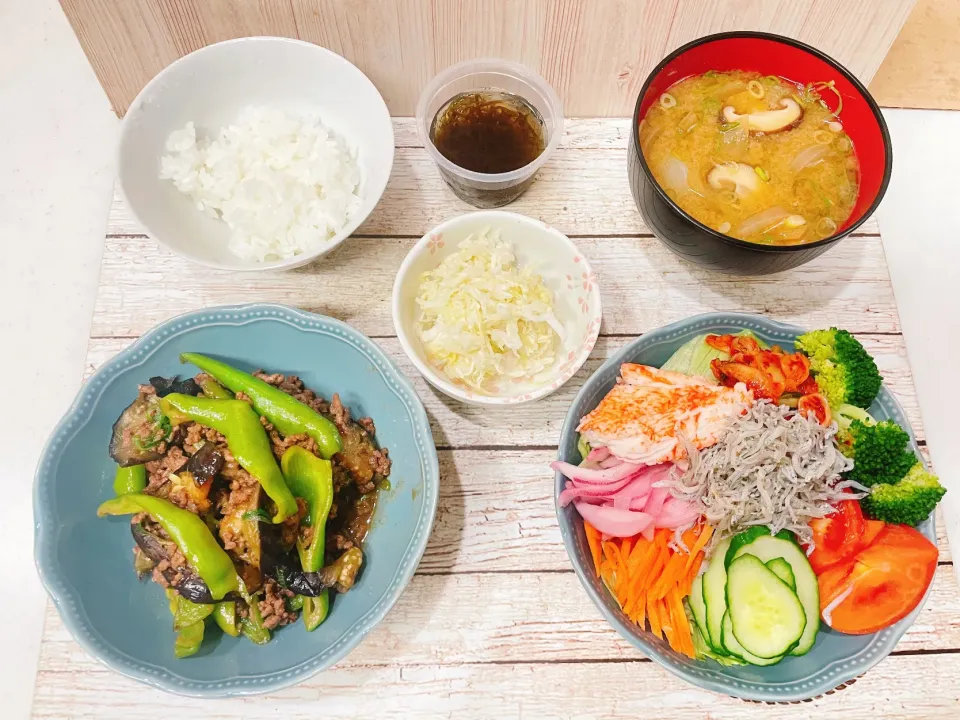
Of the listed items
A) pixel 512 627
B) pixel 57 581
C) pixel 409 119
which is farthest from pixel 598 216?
pixel 57 581

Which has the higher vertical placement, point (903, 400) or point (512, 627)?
point (903, 400)

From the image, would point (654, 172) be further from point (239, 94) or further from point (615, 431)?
point (239, 94)

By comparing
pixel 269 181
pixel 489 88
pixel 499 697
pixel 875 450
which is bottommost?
pixel 499 697

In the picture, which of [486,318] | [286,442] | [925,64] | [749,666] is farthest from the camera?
[925,64]

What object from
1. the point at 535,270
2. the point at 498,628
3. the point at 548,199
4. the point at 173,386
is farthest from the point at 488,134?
the point at 498,628

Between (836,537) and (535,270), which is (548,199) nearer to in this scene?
(535,270)

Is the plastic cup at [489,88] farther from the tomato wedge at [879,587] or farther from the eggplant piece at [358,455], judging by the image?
the tomato wedge at [879,587]

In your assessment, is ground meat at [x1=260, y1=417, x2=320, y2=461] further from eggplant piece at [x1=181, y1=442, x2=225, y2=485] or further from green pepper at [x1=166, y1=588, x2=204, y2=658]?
green pepper at [x1=166, y1=588, x2=204, y2=658]
